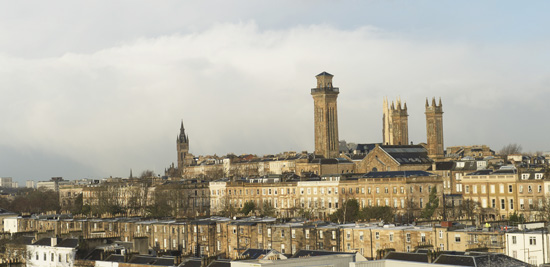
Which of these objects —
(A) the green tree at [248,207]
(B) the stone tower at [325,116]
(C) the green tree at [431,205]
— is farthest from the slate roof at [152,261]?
(B) the stone tower at [325,116]

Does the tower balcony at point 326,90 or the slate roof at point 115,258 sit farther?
the tower balcony at point 326,90

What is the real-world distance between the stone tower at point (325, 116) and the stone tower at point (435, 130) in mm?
24757

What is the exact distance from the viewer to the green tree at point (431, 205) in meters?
113

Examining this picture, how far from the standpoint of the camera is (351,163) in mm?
165500

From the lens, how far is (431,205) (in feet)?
387

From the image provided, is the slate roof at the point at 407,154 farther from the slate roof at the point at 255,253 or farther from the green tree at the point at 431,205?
the slate roof at the point at 255,253

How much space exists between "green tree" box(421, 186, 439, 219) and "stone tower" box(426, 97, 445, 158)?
33.1 metres

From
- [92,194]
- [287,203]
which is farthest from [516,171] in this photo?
[92,194]

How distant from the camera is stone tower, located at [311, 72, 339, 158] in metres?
174

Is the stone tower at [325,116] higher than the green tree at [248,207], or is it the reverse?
the stone tower at [325,116]

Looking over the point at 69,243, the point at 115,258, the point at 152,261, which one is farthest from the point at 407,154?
the point at 152,261

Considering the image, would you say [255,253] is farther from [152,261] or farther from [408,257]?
[408,257]

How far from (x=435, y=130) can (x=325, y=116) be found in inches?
1108

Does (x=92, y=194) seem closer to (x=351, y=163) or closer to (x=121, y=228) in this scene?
(x=351, y=163)
